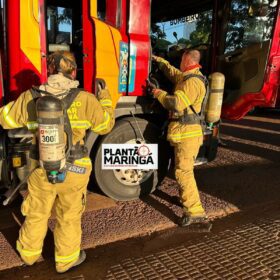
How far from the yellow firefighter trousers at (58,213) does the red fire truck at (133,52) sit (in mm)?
501

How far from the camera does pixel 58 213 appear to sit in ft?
8.13

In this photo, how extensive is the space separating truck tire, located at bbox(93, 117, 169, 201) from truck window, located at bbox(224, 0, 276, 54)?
1.89 m

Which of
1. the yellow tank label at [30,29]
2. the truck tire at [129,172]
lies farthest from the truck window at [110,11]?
the truck tire at [129,172]

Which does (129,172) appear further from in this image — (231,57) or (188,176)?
(231,57)

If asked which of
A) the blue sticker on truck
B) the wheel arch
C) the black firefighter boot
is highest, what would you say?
the blue sticker on truck

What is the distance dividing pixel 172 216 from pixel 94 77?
163cm

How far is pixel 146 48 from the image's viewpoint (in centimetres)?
332

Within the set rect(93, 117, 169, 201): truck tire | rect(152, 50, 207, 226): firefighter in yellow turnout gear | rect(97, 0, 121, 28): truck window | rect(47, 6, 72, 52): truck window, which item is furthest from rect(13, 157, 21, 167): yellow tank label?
rect(47, 6, 72, 52): truck window

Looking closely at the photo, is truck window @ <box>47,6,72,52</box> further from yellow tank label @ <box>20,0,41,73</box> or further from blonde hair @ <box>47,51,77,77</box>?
blonde hair @ <box>47,51,77,77</box>

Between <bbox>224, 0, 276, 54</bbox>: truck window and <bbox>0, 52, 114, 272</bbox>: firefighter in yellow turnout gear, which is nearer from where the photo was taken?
<bbox>0, 52, 114, 272</bbox>: firefighter in yellow turnout gear

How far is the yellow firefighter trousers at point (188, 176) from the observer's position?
10.5 feet

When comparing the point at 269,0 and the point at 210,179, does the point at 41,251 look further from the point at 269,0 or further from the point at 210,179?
the point at 269,0

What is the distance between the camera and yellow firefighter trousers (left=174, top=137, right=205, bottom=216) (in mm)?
3193

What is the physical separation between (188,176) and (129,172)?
2.30 feet
